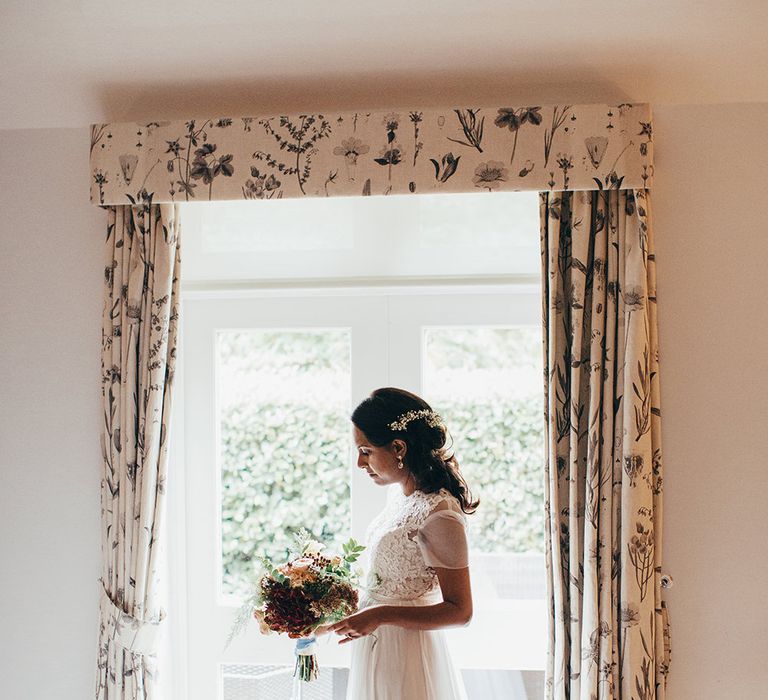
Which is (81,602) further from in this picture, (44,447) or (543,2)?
(543,2)

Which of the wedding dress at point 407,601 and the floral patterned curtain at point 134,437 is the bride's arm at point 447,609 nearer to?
the wedding dress at point 407,601

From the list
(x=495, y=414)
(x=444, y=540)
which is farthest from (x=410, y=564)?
(x=495, y=414)

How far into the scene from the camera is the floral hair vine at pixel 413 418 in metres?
2.25

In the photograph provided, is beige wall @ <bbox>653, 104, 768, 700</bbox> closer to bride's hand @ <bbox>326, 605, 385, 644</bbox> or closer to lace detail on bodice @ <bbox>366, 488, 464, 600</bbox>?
lace detail on bodice @ <bbox>366, 488, 464, 600</bbox>

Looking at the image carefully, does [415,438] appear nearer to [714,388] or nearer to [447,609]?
[447,609]

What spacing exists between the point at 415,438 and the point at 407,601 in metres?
0.46

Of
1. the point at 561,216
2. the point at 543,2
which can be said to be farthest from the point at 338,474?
the point at 543,2

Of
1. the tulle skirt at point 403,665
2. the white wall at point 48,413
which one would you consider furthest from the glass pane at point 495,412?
the white wall at point 48,413

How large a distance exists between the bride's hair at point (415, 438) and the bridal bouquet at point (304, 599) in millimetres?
351

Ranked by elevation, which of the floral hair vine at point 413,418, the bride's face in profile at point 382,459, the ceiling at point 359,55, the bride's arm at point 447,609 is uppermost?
the ceiling at point 359,55

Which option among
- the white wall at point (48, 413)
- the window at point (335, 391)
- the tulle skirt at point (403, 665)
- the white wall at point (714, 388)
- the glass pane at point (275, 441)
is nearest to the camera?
the tulle skirt at point (403, 665)

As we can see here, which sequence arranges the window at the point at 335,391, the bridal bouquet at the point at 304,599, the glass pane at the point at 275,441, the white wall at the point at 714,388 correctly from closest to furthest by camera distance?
1. the bridal bouquet at the point at 304,599
2. the white wall at the point at 714,388
3. the window at the point at 335,391
4. the glass pane at the point at 275,441

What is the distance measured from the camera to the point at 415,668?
2.20 m

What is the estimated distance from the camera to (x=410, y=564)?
2.21 m
